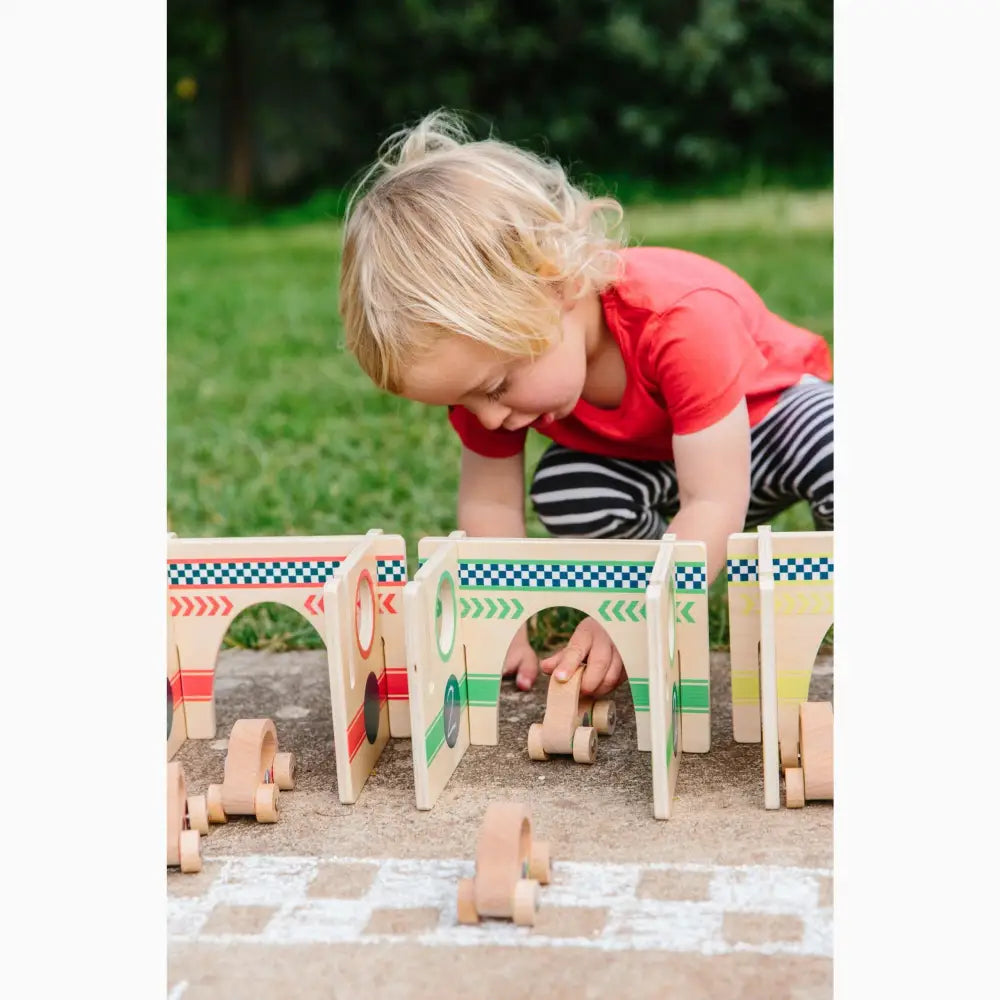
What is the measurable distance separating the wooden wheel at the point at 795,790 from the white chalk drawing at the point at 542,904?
0.41 feet

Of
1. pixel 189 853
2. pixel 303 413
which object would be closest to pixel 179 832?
pixel 189 853

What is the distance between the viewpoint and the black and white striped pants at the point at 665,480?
1746 millimetres

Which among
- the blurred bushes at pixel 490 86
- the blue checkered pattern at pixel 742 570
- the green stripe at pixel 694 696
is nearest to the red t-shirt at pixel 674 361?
the blue checkered pattern at pixel 742 570

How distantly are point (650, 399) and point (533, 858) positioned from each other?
69 cm

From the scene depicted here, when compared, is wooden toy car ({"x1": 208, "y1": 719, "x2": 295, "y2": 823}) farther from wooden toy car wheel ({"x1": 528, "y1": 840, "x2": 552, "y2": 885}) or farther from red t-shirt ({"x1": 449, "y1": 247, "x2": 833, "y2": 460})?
red t-shirt ({"x1": 449, "y1": 247, "x2": 833, "y2": 460})

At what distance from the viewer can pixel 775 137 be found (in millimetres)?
7629

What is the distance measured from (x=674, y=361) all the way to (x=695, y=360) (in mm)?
25

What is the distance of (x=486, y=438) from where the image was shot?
1772 mm

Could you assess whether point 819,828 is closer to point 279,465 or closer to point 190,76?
point 279,465

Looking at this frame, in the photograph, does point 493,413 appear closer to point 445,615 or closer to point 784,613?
point 445,615

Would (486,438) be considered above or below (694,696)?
above

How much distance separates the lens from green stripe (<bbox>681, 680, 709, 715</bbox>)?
1.44 meters

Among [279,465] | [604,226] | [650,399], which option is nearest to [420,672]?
[650,399]

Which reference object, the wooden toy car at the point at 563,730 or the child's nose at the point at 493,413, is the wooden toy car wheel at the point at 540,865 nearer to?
the wooden toy car at the point at 563,730
